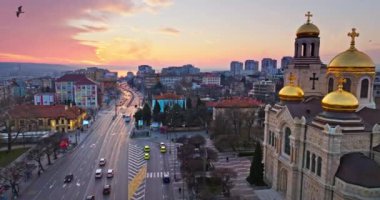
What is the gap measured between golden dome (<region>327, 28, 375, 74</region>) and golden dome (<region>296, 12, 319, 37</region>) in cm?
512

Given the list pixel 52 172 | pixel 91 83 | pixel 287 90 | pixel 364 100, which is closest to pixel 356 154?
pixel 364 100

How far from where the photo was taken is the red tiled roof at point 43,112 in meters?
55.2

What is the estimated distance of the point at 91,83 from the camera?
3354 inches

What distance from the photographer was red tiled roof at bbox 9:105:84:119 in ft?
181

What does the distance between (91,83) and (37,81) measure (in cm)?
8732


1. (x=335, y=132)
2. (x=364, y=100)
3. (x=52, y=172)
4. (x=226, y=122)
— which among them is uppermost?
(x=364, y=100)

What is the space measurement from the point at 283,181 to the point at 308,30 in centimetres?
1593

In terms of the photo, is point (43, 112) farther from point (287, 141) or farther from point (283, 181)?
point (287, 141)

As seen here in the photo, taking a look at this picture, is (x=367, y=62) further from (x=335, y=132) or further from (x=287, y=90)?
(x=335, y=132)

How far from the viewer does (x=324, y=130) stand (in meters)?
22.5

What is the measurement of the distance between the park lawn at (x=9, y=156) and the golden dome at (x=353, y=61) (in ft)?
130

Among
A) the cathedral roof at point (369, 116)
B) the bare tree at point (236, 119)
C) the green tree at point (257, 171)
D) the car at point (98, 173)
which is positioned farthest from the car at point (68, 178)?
the cathedral roof at point (369, 116)

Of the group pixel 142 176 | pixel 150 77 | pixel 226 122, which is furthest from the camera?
pixel 150 77

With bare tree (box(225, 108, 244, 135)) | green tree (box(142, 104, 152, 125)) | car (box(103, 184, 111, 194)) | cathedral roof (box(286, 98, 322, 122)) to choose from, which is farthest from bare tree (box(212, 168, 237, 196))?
green tree (box(142, 104, 152, 125))
